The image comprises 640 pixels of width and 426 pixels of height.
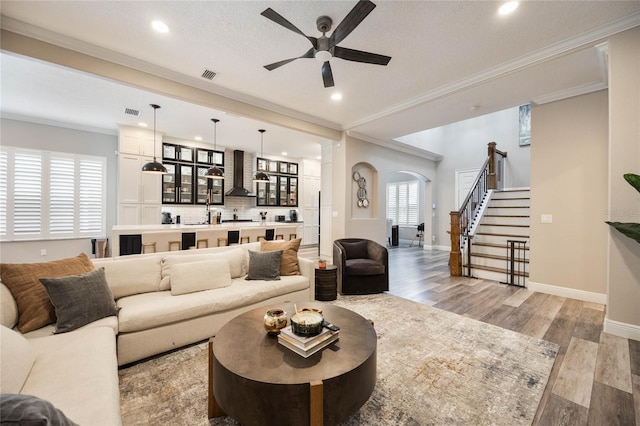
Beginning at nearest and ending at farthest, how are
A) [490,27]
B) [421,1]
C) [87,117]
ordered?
[421,1] < [490,27] < [87,117]

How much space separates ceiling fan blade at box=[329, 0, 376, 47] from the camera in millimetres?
1907

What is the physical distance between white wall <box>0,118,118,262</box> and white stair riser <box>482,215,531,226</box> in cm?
870

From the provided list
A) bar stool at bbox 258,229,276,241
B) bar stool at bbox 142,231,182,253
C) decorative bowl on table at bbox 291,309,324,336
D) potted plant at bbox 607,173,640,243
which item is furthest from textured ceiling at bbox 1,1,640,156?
decorative bowl on table at bbox 291,309,324,336

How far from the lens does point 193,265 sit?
2.86 metres

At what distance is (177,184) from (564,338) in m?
7.71

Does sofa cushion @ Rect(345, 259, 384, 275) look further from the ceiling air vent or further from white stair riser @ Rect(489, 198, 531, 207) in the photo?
white stair riser @ Rect(489, 198, 531, 207)

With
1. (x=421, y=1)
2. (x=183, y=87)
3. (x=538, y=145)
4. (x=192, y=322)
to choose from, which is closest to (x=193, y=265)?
(x=192, y=322)

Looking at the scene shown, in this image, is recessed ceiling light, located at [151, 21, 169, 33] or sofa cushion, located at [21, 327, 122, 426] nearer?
sofa cushion, located at [21, 327, 122, 426]

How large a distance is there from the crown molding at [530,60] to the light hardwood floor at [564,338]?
307cm

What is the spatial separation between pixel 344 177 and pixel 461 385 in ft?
14.6

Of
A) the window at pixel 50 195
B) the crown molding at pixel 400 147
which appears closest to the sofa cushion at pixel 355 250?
the crown molding at pixel 400 147

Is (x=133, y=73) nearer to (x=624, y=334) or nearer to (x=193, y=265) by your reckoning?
(x=193, y=265)

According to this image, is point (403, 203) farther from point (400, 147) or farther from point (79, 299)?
point (79, 299)

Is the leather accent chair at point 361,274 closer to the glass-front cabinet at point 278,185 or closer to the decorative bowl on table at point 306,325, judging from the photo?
the decorative bowl on table at point 306,325
